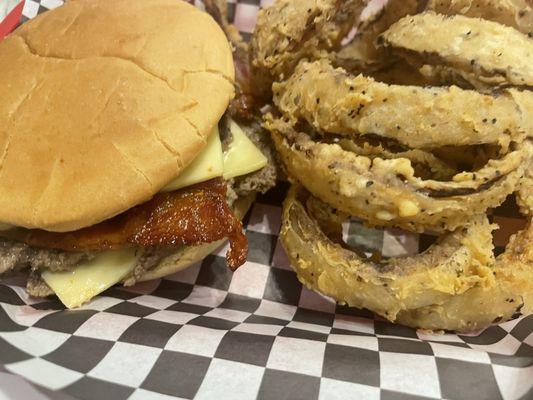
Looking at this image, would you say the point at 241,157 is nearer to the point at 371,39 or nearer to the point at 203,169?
the point at 203,169

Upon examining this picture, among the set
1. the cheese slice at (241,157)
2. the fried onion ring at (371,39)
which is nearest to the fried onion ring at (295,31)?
the fried onion ring at (371,39)

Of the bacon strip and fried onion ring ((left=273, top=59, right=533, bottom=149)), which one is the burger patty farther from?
fried onion ring ((left=273, top=59, right=533, bottom=149))

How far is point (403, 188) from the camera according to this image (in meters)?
1.50

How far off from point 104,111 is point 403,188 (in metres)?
0.88

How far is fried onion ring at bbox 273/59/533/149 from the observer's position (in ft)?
4.90

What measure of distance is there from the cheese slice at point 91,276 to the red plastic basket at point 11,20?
1077mm

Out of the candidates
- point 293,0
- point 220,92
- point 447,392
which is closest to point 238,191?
point 220,92

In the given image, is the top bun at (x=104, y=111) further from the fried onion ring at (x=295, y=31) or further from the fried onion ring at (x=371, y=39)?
the fried onion ring at (x=371, y=39)

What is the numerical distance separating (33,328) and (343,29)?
140 cm

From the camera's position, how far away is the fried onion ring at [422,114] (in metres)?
1.49

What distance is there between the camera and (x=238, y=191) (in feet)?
6.57

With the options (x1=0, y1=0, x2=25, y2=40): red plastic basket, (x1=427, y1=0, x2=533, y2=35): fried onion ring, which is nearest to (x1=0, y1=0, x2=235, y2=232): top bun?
(x1=0, y1=0, x2=25, y2=40): red plastic basket

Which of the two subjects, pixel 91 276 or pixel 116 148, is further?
pixel 91 276

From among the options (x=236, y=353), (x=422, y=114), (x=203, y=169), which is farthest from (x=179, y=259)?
(x=422, y=114)
